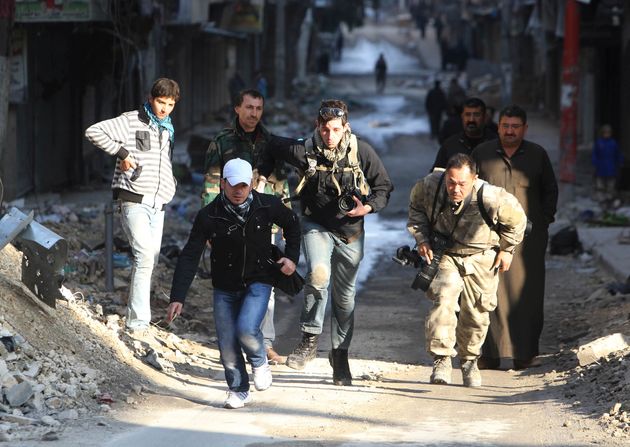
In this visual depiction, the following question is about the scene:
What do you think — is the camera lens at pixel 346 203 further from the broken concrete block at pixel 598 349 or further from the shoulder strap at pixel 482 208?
the broken concrete block at pixel 598 349

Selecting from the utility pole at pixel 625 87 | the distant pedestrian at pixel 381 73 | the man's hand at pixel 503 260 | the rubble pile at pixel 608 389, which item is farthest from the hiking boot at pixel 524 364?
the distant pedestrian at pixel 381 73

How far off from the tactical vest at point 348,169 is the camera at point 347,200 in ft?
0.06

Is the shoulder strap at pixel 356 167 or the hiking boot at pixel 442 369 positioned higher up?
the shoulder strap at pixel 356 167

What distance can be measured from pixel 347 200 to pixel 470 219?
82 cm

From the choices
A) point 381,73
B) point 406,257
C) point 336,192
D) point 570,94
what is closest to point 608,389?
point 406,257

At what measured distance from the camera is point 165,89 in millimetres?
9648

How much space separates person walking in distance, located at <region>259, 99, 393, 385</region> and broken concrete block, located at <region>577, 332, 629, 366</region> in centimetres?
167

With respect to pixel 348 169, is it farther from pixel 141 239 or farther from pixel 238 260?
pixel 141 239

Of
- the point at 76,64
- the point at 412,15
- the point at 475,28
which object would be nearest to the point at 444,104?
the point at 76,64

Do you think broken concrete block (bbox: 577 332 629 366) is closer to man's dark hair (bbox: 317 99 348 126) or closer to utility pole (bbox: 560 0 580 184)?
man's dark hair (bbox: 317 99 348 126)

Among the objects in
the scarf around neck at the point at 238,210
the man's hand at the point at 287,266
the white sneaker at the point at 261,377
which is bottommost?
the white sneaker at the point at 261,377

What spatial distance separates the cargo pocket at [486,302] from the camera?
9359mm

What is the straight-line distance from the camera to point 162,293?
12.3 m

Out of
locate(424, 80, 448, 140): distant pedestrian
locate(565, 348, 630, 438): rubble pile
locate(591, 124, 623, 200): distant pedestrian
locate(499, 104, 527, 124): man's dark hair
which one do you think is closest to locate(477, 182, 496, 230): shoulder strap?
locate(499, 104, 527, 124): man's dark hair
